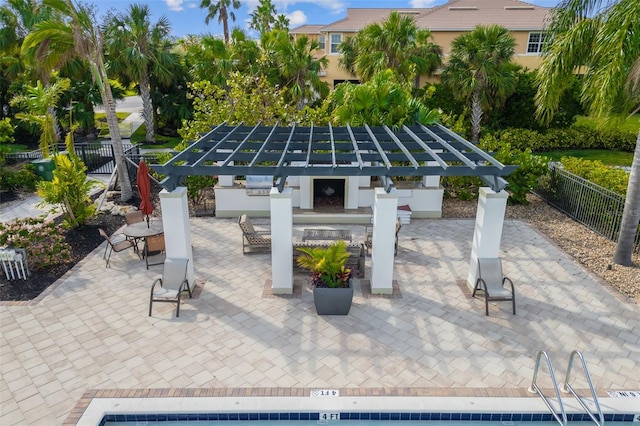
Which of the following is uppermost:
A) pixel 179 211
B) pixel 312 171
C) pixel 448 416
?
pixel 312 171

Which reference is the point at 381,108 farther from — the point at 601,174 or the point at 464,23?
the point at 464,23

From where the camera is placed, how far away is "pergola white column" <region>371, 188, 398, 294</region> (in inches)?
346

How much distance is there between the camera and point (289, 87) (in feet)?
70.0

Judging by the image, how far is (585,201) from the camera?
45.5ft

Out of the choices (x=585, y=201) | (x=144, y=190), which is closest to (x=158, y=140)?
(x=144, y=190)

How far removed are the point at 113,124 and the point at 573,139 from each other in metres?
26.6

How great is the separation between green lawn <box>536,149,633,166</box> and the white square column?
21.9 meters

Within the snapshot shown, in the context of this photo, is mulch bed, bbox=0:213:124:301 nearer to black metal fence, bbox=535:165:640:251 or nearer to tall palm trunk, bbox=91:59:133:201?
tall palm trunk, bbox=91:59:133:201

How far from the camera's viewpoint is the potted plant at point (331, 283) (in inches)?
330

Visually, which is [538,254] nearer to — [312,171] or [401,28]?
[312,171]

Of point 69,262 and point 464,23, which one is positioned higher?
point 464,23

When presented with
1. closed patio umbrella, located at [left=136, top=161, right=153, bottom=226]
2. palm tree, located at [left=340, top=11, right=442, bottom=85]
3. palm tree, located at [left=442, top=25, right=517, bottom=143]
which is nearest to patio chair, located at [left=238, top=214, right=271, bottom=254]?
closed patio umbrella, located at [left=136, top=161, right=153, bottom=226]

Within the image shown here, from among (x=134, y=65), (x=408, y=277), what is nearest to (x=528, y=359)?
(x=408, y=277)

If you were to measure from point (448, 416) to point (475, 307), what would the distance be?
3337 millimetres
